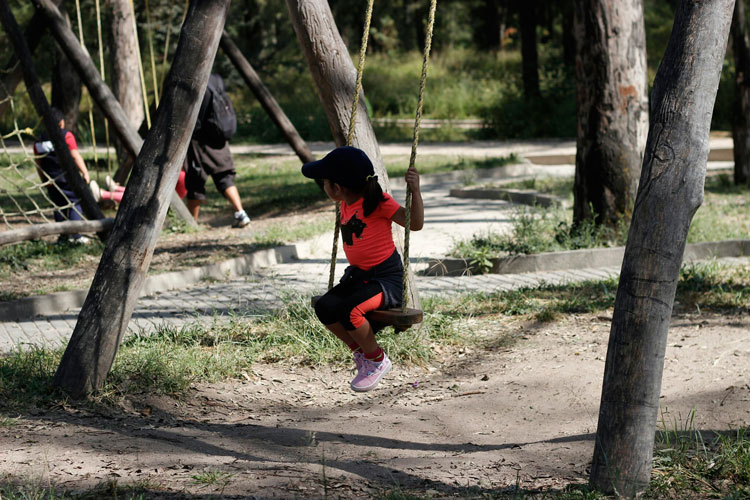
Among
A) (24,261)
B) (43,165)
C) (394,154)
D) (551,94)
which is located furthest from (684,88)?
(551,94)

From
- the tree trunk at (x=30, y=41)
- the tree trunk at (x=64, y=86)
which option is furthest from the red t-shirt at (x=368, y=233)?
the tree trunk at (x=64, y=86)

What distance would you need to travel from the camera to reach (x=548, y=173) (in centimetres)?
1574

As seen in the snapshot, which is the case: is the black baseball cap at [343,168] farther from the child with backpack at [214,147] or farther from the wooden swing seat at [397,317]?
the child with backpack at [214,147]

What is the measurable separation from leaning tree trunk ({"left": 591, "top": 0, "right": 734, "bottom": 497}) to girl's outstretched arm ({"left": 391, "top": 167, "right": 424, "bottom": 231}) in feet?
4.33

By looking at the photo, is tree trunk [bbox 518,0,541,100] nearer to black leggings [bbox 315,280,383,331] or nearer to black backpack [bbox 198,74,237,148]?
black backpack [bbox 198,74,237,148]

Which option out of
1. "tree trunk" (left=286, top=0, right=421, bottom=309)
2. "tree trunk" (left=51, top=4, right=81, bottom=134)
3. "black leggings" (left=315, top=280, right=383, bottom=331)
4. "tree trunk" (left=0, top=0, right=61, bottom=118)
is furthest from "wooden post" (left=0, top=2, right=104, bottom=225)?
"black leggings" (left=315, top=280, right=383, bottom=331)

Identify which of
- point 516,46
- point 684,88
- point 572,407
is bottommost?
point 572,407

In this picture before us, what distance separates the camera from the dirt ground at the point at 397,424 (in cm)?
375

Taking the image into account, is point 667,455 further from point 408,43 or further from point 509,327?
point 408,43

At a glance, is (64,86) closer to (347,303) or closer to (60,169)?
(60,169)

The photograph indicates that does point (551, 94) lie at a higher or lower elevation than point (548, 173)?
higher

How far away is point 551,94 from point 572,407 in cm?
2107

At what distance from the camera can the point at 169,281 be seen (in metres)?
8.01

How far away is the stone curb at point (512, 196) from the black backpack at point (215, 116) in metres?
3.63
